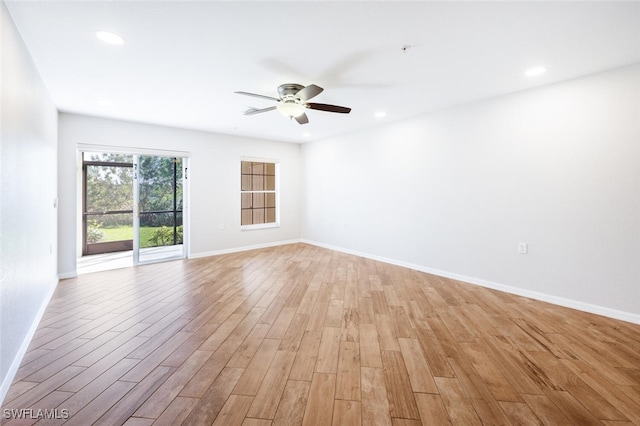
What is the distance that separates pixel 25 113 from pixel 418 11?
3.17 m

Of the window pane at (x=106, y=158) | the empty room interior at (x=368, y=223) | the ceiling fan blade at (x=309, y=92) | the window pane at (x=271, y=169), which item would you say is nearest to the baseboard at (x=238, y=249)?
the empty room interior at (x=368, y=223)

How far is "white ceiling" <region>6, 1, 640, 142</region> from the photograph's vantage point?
1.91m

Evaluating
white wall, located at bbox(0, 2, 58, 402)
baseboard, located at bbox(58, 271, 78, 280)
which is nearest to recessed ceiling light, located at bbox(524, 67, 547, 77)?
white wall, located at bbox(0, 2, 58, 402)

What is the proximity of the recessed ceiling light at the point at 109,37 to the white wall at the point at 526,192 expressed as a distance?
3915 mm

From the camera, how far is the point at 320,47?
238 centimetres

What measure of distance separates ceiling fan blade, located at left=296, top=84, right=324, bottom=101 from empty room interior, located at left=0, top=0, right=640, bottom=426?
0.07 feet

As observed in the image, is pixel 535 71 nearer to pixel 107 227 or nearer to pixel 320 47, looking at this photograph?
pixel 320 47

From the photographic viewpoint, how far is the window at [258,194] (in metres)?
6.25

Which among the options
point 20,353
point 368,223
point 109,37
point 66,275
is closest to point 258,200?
point 368,223

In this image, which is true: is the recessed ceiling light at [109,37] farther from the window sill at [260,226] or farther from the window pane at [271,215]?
the window pane at [271,215]

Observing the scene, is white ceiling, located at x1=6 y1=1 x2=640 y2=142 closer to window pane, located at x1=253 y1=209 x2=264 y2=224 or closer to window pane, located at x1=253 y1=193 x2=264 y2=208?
window pane, located at x1=253 y1=193 x2=264 y2=208

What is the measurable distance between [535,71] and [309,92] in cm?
232

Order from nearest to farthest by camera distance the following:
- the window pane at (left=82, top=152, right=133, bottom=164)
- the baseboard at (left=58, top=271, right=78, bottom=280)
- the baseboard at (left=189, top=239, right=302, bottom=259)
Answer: the baseboard at (left=58, top=271, right=78, bottom=280) < the baseboard at (left=189, top=239, right=302, bottom=259) < the window pane at (left=82, top=152, right=133, bottom=164)

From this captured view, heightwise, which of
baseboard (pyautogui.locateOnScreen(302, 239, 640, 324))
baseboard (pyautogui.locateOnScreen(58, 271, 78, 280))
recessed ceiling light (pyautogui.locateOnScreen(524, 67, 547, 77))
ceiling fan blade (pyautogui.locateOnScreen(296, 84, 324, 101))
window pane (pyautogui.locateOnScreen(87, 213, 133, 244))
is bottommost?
baseboard (pyautogui.locateOnScreen(58, 271, 78, 280))
